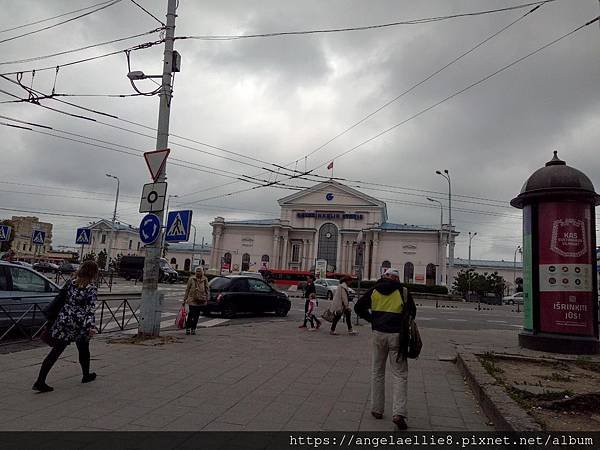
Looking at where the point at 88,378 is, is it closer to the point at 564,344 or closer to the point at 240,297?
the point at 564,344

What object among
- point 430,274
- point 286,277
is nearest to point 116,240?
point 286,277

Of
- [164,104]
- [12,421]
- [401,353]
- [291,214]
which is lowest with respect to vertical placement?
[12,421]

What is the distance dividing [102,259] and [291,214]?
30849 mm

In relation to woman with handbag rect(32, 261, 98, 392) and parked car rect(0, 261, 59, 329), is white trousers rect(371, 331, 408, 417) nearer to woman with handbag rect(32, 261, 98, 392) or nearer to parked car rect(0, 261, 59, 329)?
woman with handbag rect(32, 261, 98, 392)

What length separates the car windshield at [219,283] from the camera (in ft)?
54.2

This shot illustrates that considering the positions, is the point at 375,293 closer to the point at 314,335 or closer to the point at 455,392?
the point at 455,392

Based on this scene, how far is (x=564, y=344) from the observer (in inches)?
403

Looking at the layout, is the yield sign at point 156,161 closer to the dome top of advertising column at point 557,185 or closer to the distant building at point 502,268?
the dome top of advertising column at point 557,185

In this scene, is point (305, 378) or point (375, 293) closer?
point (375, 293)

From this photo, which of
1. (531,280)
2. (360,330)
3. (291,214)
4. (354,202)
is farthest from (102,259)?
(531,280)

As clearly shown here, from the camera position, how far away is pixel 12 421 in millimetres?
4703

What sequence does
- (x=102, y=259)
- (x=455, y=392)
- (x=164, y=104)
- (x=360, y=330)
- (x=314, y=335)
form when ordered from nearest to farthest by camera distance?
(x=455, y=392), (x=164, y=104), (x=314, y=335), (x=360, y=330), (x=102, y=259)

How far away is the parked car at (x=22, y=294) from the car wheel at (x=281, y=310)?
9458 millimetres

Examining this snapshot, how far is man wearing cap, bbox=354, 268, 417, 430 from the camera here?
5.18 m
